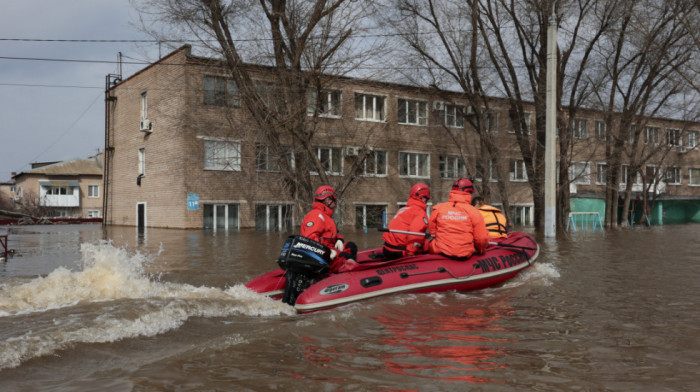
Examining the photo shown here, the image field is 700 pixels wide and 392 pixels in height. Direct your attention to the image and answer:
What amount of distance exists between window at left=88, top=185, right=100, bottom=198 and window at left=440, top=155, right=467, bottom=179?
4166cm

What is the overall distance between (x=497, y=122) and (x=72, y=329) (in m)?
29.9

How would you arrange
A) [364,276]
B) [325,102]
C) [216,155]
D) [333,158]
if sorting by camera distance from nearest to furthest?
[364,276]
[325,102]
[333,158]
[216,155]

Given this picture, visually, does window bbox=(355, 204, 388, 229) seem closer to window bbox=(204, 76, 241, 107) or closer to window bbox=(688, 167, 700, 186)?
window bbox=(204, 76, 241, 107)

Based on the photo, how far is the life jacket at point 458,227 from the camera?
9086mm

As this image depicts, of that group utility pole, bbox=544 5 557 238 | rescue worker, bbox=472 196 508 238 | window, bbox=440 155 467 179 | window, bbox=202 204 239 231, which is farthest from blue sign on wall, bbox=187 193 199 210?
rescue worker, bbox=472 196 508 238

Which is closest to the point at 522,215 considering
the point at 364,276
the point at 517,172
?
the point at 517,172

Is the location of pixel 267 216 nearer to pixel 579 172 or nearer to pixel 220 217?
pixel 220 217

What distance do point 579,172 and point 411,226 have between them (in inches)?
1137

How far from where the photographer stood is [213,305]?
7.15m

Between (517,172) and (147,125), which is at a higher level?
(147,125)

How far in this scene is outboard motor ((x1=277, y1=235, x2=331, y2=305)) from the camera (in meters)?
7.60

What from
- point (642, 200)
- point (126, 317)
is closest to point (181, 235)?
point (126, 317)

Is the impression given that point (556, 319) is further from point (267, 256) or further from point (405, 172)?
point (405, 172)

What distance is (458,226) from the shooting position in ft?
29.9
